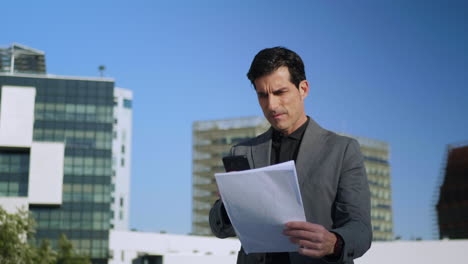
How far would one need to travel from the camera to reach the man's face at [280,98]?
9.58ft

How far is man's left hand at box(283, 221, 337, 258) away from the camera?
2.53m

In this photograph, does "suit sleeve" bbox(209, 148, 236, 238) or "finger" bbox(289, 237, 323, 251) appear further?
"suit sleeve" bbox(209, 148, 236, 238)

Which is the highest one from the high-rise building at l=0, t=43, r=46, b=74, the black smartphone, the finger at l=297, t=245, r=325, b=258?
the high-rise building at l=0, t=43, r=46, b=74

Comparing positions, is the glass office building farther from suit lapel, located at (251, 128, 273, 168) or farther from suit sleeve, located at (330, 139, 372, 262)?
suit sleeve, located at (330, 139, 372, 262)

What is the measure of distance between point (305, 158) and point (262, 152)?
0.77 ft

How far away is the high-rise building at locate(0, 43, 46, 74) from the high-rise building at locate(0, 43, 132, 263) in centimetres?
324

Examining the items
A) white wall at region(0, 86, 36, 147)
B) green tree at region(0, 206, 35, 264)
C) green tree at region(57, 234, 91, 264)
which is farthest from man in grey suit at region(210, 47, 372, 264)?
white wall at region(0, 86, 36, 147)

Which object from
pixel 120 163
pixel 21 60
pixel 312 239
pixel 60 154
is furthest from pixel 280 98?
pixel 120 163

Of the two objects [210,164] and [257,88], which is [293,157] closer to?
[257,88]

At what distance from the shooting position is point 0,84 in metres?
72.4

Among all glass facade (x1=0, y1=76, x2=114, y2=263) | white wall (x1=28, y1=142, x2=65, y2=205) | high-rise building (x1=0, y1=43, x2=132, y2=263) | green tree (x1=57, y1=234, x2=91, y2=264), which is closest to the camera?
green tree (x1=57, y1=234, x2=91, y2=264)

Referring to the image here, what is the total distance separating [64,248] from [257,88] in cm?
6532

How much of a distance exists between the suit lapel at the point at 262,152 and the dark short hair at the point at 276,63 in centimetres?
32

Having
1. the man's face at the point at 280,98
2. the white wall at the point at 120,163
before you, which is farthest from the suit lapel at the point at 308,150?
the white wall at the point at 120,163
